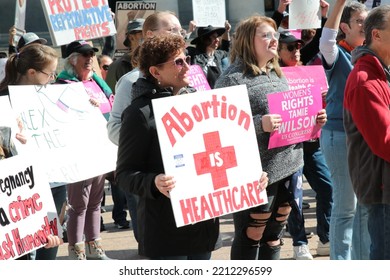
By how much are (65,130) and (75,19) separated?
2.46 metres

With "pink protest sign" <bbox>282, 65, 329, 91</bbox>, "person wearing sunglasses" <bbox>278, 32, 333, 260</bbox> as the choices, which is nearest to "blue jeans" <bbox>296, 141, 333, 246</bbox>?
"person wearing sunglasses" <bbox>278, 32, 333, 260</bbox>

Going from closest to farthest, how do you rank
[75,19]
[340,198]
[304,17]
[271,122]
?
[271,122] → [340,198] → [75,19] → [304,17]

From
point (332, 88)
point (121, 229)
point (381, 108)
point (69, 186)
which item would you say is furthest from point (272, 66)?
point (121, 229)

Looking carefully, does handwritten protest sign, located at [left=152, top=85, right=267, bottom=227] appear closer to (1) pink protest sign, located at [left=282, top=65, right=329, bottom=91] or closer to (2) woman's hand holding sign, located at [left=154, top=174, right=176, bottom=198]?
(2) woman's hand holding sign, located at [left=154, top=174, right=176, bottom=198]

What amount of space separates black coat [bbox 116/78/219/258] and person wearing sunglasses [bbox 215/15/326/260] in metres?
0.85

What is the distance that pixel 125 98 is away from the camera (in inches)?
219


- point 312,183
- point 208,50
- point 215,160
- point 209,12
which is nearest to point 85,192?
point 312,183

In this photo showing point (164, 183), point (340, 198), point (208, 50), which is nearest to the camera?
point (164, 183)

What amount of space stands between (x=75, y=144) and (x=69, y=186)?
888 millimetres

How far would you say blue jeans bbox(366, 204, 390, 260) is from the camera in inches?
180

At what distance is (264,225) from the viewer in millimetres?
5355

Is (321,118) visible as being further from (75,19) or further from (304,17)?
(75,19)

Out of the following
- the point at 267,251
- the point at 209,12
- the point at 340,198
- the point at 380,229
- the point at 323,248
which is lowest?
the point at 323,248
